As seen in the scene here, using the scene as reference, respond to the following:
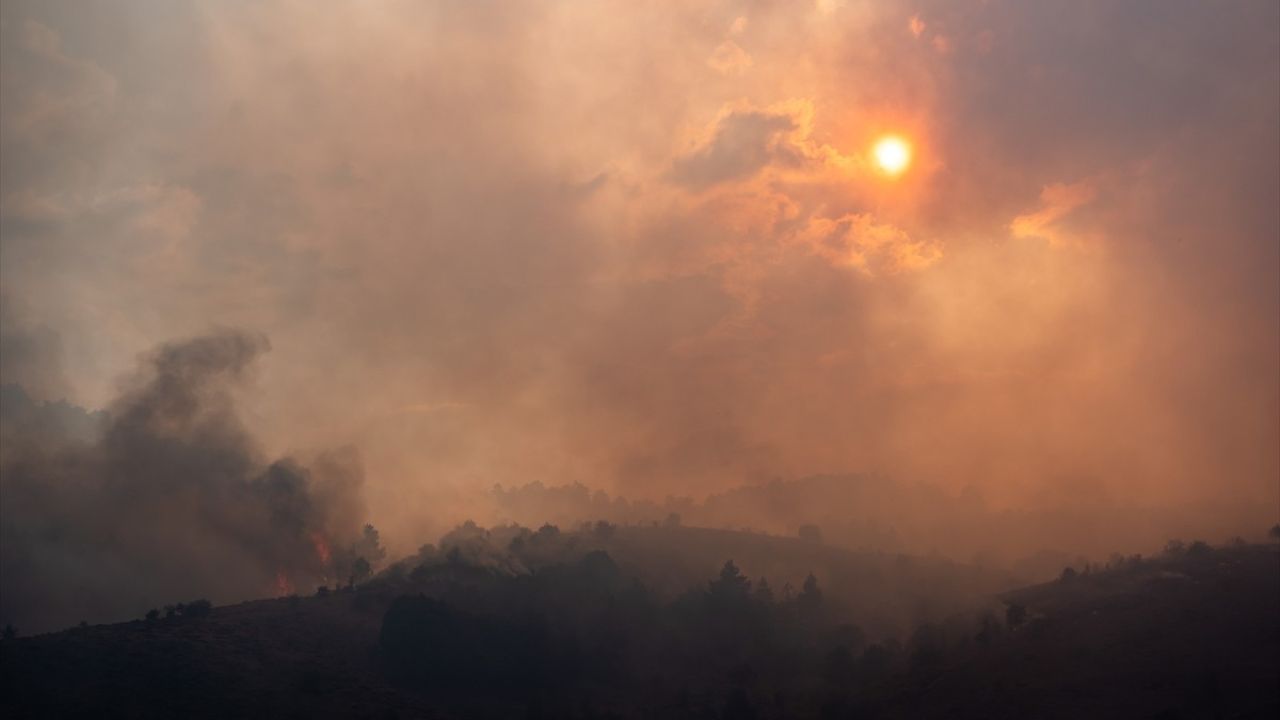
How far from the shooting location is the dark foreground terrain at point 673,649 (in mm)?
100438

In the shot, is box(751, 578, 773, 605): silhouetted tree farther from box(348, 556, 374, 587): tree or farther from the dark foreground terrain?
box(348, 556, 374, 587): tree

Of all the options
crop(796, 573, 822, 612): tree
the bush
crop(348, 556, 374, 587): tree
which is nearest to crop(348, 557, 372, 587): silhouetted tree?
crop(348, 556, 374, 587): tree

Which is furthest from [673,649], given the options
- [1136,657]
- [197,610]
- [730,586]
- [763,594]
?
[1136,657]

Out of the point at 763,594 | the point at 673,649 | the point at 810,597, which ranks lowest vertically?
the point at 673,649

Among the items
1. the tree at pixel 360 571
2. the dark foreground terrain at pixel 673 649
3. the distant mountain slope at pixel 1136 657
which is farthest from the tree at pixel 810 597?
the tree at pixel 360 571

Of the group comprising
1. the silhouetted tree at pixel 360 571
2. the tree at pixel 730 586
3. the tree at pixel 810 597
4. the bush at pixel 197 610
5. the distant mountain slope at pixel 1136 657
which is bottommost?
the distant mountain slope at pixel 1136 657

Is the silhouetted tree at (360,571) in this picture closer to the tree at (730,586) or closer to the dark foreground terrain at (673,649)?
the dark foreground terrain at (673,649)

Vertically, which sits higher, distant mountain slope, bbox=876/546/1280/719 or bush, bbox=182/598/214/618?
bush, bbox=182/598/214/618

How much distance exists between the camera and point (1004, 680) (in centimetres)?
10525

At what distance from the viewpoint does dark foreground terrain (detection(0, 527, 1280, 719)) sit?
10044 cm

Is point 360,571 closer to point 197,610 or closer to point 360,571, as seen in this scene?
point 360,571

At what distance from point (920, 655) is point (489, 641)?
6689 centimetres

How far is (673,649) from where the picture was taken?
162 meters

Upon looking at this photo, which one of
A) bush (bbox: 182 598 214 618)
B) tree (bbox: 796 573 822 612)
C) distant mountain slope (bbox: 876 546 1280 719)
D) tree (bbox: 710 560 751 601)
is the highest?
bush (bbox: 182 598 214 618)
